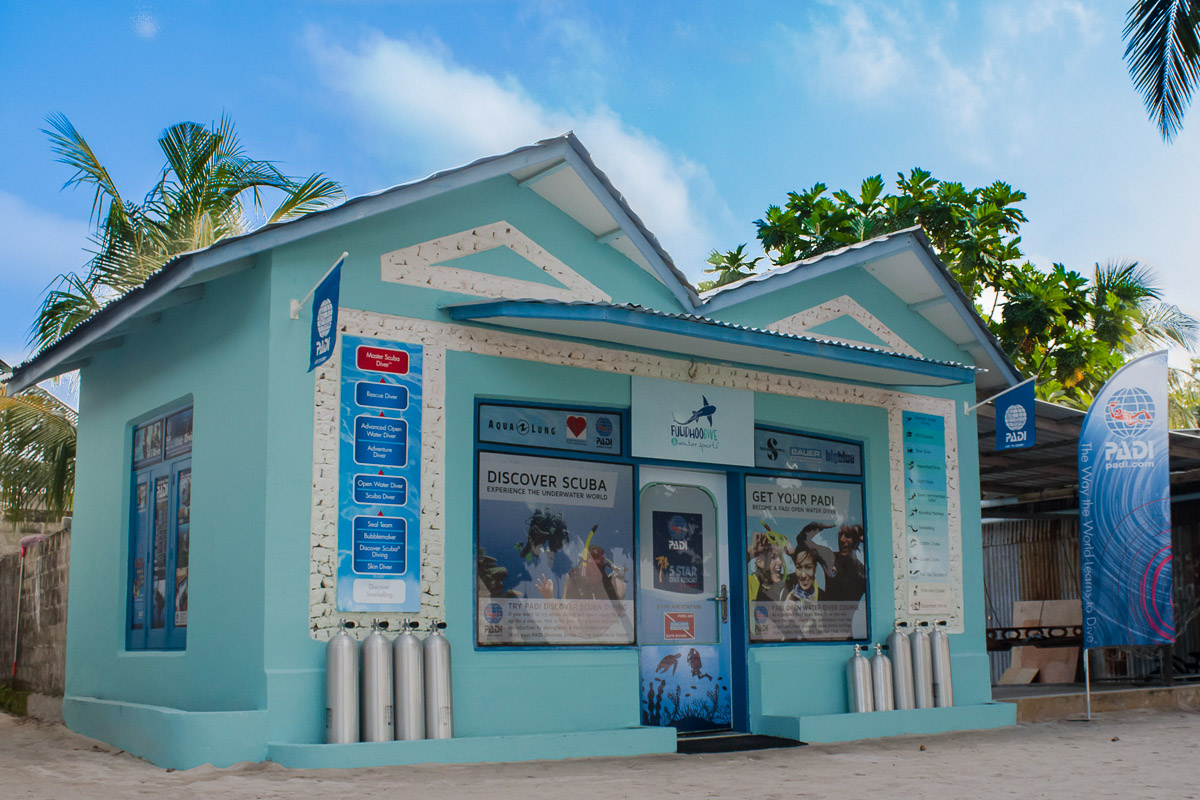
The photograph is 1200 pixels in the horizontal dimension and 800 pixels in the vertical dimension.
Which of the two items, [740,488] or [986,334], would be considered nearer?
[740,488]

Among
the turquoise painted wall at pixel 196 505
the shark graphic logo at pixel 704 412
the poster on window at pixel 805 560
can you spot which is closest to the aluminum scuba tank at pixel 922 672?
the poster on window at pixel 805 560

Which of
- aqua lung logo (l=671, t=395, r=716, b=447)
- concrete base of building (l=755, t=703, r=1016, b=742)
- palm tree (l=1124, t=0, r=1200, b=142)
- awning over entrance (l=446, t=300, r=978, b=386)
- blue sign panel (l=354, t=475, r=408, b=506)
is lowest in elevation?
concrete base of building (l=755, t=703, r=1016, b=742)

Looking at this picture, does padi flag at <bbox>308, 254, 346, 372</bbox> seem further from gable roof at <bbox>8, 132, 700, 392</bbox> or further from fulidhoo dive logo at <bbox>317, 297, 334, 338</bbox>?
gable roof at <bbox>8, 132, 700, 392</bbox>

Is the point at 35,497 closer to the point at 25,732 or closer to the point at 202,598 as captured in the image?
the point at 25,732

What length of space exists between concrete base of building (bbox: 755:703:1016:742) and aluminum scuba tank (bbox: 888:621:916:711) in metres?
0.27

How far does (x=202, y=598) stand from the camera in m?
8.40

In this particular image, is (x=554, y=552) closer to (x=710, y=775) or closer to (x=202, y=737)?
(x=710, y=775)

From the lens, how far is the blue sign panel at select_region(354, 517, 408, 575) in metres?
7.96

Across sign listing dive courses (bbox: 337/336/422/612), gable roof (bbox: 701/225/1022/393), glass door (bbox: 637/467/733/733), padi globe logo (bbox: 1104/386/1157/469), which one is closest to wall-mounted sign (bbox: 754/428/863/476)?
glass door (bbox: 637/467/733/733)

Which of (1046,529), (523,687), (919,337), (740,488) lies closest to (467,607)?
(523,687)

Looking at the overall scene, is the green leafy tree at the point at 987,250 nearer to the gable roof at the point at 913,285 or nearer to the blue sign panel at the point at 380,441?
the gable roof at the point at 913,285

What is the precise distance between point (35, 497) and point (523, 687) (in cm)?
1300

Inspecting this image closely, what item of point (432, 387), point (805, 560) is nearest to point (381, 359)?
point (432, 387)

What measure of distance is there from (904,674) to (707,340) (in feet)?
12.3
